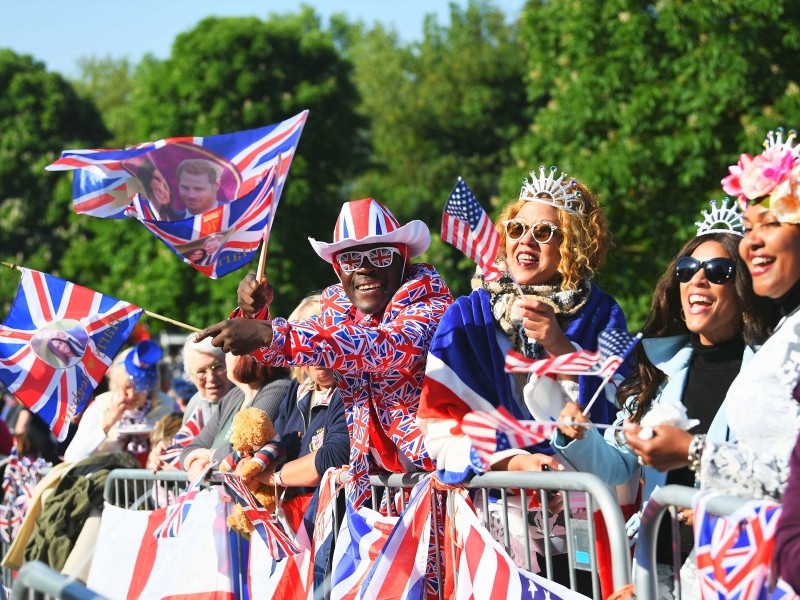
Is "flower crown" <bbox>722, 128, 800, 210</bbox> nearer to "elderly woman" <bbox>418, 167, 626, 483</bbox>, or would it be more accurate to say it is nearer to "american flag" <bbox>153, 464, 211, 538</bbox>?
"elderly woman" <bbox>418, 167, 626, 483</bbox>

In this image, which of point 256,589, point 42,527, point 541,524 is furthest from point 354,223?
point 42,527

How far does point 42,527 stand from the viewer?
721 centimetres

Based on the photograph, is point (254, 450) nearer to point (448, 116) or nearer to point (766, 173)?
point (766, 173)

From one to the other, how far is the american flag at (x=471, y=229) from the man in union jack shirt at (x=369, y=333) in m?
0.69

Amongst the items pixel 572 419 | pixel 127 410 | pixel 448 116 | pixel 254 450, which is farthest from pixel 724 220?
pixel 448 116

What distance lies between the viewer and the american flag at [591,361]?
3.11m

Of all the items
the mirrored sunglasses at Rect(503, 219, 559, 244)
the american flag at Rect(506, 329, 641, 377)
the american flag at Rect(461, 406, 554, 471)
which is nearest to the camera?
the american flag at Rect(461, 406, 554, 471)

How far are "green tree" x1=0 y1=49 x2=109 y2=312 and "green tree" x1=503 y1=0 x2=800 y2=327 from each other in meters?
20.8

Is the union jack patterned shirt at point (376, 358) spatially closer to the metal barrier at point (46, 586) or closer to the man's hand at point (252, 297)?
the man's hand at point (252, 297)

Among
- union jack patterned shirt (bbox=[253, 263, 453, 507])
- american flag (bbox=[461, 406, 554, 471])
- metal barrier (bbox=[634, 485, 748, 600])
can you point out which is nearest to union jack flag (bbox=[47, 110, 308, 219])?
union jack patterned shirt (bbox=[253, 263, 453, 507])

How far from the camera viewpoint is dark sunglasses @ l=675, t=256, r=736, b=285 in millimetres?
3709

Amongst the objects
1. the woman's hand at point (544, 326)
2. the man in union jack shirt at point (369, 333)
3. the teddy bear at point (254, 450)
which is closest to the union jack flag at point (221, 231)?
the man in union jack shirt at point (369, 333)

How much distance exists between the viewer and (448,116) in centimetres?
4100

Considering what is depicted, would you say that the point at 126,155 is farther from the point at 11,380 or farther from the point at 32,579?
the point at 32,579
